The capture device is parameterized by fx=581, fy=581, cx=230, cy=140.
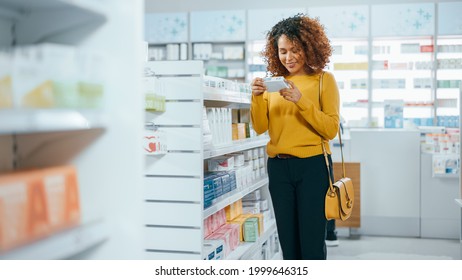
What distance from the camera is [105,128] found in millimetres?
1323

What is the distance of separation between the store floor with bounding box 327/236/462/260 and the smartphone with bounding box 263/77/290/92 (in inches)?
94.4

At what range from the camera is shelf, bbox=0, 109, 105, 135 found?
3.40 feet

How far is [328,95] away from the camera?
248 cm

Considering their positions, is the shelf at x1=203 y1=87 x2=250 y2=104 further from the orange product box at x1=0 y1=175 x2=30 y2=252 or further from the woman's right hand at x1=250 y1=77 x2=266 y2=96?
the orange product box at x1=0 y1=175 x2=30 y2=252

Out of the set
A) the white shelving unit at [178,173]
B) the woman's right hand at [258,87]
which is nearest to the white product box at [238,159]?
the white shelving unit at [178,173]

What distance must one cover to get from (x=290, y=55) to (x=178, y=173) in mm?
712

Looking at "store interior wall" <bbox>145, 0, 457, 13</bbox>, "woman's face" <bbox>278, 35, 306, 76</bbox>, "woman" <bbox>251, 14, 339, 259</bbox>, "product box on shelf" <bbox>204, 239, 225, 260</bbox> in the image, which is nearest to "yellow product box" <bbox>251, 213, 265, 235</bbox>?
"product box on shelf" <bbox>204, 239, 225, 260</bbox>

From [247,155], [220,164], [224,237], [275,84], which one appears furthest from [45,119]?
[247,155]

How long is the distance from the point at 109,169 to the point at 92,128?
0.10 meters

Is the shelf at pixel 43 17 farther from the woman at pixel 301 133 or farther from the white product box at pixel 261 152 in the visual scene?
the white product box at pixel 261 152

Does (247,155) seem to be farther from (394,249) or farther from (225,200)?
(394,249)

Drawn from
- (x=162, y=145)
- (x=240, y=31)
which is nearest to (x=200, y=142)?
(x=162, y=145)
